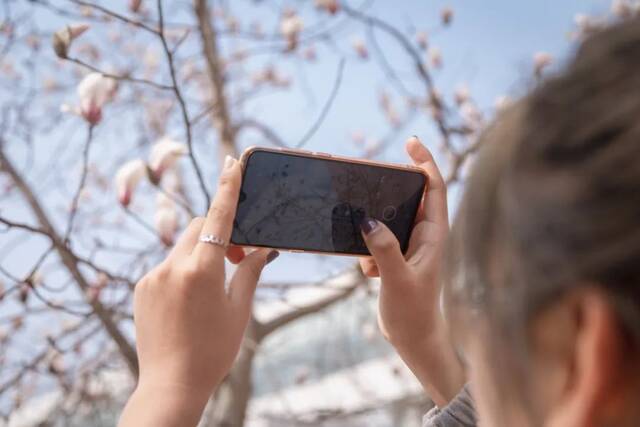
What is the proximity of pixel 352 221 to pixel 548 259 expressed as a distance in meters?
0.34

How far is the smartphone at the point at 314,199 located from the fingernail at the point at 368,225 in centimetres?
2

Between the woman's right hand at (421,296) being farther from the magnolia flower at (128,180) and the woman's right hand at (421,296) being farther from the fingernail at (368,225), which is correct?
the magnolia flower at (128,180)

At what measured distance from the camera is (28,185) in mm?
1454

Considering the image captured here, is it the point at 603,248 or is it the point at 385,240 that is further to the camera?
the point at 385,240

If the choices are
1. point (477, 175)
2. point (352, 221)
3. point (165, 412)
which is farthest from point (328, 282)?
point (477, 175)

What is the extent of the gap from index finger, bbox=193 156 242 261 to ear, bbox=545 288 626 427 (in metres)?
0.29

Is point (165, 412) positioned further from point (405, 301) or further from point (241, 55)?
point (241, 55)

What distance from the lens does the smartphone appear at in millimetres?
614

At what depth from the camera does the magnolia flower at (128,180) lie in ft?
3.92

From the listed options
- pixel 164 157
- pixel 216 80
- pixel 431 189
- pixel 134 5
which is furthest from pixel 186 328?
pixel 216 80

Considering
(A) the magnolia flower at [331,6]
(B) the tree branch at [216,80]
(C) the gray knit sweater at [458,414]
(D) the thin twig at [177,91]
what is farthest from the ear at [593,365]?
(A) the magnolia flower at [331,6]

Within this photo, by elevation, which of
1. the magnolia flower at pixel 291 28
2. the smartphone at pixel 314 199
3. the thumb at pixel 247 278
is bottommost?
the thumb at pixel 247 278

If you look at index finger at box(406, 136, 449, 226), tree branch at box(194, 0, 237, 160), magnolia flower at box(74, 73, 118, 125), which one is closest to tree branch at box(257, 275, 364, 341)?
tree branch at box(194, 0, 237, 160)

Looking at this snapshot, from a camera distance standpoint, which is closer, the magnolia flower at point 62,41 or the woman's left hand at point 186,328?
the woman's left hand at point 186,328
